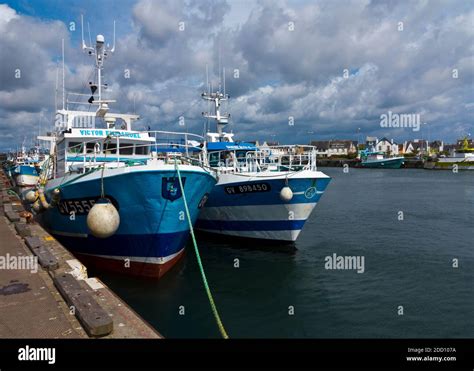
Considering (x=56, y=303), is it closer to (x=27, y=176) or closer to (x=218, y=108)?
(x=218, y=108)

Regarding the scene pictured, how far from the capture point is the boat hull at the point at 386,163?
94188 mm

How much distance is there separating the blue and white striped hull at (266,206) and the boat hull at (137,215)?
3.26 meters

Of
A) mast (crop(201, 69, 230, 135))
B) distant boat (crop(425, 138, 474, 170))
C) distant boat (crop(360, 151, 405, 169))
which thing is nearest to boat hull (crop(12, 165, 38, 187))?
mast (crop(201, 69, 230, 135))

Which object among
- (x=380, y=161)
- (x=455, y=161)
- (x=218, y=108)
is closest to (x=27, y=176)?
(x=218, y=108)

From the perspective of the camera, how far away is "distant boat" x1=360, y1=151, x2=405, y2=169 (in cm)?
9425

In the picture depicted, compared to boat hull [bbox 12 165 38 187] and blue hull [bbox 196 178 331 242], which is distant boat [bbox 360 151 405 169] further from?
blue hull [bbox 196 178 331 242]

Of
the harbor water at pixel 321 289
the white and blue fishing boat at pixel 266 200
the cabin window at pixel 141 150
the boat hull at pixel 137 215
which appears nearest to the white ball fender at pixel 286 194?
the white and blue fishing boat at pixel 266 200

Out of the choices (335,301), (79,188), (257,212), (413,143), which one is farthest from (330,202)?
(413,143)

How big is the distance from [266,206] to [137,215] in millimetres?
6185

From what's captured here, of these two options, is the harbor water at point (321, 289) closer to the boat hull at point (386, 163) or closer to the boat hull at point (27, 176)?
the boat hull at point (27, 176)

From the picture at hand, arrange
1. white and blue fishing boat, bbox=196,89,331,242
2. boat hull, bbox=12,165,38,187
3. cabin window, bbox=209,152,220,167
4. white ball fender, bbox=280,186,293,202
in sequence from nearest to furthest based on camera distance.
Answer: white ball fender, bbox=280,186,293,202 → white and blue fishing boat, bbox=196,89,331,242 → cabin window, bbox=209,152,220,167 → boat hull, bbox=12,165,38,187

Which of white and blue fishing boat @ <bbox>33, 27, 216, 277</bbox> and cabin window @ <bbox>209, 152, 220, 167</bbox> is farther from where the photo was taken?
cabin window @ <bbox>209, 152, 220, 167</bbox>

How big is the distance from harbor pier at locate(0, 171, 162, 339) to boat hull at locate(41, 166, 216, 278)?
1733mm
